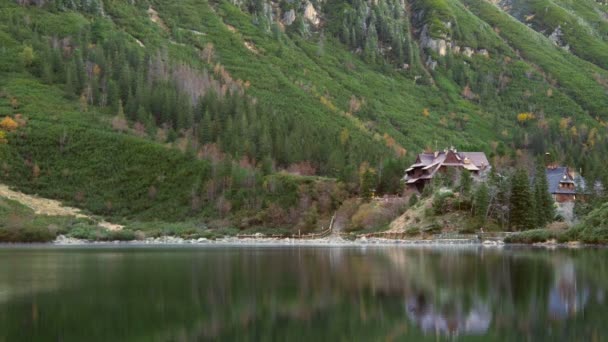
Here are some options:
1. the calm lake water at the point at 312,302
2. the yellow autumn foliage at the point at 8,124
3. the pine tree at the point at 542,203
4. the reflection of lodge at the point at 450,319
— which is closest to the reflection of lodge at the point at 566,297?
the calm lake water at the point at 312,302

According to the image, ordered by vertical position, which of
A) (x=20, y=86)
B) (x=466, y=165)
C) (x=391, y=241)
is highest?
(x=20, y=86)

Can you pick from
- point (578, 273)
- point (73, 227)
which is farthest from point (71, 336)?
point (73, 227)

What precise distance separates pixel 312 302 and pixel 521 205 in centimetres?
6136

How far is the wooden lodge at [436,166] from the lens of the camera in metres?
121

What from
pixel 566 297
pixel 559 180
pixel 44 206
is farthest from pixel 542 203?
pixel 44 206

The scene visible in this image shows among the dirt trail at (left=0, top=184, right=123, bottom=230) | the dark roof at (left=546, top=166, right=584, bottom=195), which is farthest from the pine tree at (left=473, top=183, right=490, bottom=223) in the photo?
the dirt trail at (left=0, top=184, right=123, bottom=230)

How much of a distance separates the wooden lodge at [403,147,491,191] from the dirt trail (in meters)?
46.9

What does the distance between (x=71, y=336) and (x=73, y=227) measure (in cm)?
9326

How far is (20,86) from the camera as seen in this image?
526 ft

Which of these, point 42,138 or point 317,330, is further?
point 42,138

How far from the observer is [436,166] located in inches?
4813

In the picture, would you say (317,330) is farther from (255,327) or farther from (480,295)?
(480,295)

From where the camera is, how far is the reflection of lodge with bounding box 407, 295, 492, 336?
27719 millimetres

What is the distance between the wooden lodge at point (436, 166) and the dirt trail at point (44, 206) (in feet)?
154
